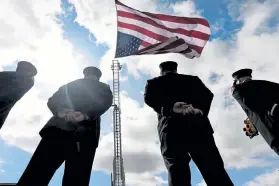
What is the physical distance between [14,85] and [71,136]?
3.94ft

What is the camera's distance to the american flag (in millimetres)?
6129

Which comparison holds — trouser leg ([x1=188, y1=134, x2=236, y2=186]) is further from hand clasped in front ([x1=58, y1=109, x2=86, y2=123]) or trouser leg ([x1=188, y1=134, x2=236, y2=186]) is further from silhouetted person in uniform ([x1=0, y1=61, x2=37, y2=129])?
silhouetted person in uniform ([x1=0, y1=61, x2=37, y2=129])

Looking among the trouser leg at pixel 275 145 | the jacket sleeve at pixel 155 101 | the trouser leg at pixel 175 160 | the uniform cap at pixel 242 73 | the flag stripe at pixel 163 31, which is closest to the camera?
the trouser leg at pixel 175 160

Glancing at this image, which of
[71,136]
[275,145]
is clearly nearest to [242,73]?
[275,145]

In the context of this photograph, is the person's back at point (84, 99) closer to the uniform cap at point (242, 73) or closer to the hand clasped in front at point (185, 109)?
the hand clasped in front at point (185, 109)

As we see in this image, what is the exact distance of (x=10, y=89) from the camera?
4340 mm

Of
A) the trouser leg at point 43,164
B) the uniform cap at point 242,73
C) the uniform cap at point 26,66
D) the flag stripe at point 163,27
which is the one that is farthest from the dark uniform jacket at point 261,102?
the uniform cap at point 26,66

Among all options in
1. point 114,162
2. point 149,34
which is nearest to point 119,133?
point 114,162

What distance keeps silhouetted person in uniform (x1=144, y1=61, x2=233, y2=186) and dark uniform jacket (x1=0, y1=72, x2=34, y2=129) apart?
5.59ft

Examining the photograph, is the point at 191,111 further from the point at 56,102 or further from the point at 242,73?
the point at 56,102

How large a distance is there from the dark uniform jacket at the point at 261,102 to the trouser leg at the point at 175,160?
136 cm

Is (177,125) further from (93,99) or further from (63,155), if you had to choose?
(63,155)

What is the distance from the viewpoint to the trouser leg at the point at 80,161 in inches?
146

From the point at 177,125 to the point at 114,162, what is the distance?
2049cm
